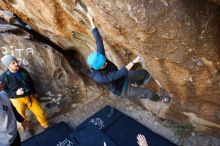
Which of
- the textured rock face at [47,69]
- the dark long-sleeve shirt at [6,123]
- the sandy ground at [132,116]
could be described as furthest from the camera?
the textured rock face at [47,69]

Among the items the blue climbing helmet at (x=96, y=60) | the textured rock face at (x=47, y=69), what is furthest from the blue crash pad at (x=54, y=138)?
the blue climbing helmet at (x=96, y=60)

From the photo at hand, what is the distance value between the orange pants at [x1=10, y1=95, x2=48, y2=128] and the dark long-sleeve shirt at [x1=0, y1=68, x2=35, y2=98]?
7.4 inches

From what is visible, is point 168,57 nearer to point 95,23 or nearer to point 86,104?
point 95,23

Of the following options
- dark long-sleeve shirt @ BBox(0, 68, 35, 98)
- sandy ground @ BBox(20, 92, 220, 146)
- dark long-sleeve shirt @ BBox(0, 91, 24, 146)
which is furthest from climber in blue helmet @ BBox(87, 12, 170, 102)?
dark long-sleeve shirt @ BBox(0, 68, 35, 98)

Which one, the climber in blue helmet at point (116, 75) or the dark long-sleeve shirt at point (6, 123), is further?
the climber in blue helmet at point (116, 75)

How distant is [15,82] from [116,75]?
7.82ft

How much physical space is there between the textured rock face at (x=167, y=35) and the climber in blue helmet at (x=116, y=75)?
26 cm

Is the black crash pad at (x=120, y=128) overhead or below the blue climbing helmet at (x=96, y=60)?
below

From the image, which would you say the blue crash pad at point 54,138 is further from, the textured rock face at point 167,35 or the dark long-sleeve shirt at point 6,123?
the dark long-sleeve shirt at point 6,123

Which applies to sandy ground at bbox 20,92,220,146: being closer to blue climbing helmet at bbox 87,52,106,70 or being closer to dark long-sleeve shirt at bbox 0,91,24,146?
dark long-sleeve shirt at bbox 0,91,24,146

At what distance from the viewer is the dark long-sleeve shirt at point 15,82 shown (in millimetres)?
6148

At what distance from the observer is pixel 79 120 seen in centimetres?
742

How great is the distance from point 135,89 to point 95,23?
1.65 meters

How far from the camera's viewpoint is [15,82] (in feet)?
20.3
